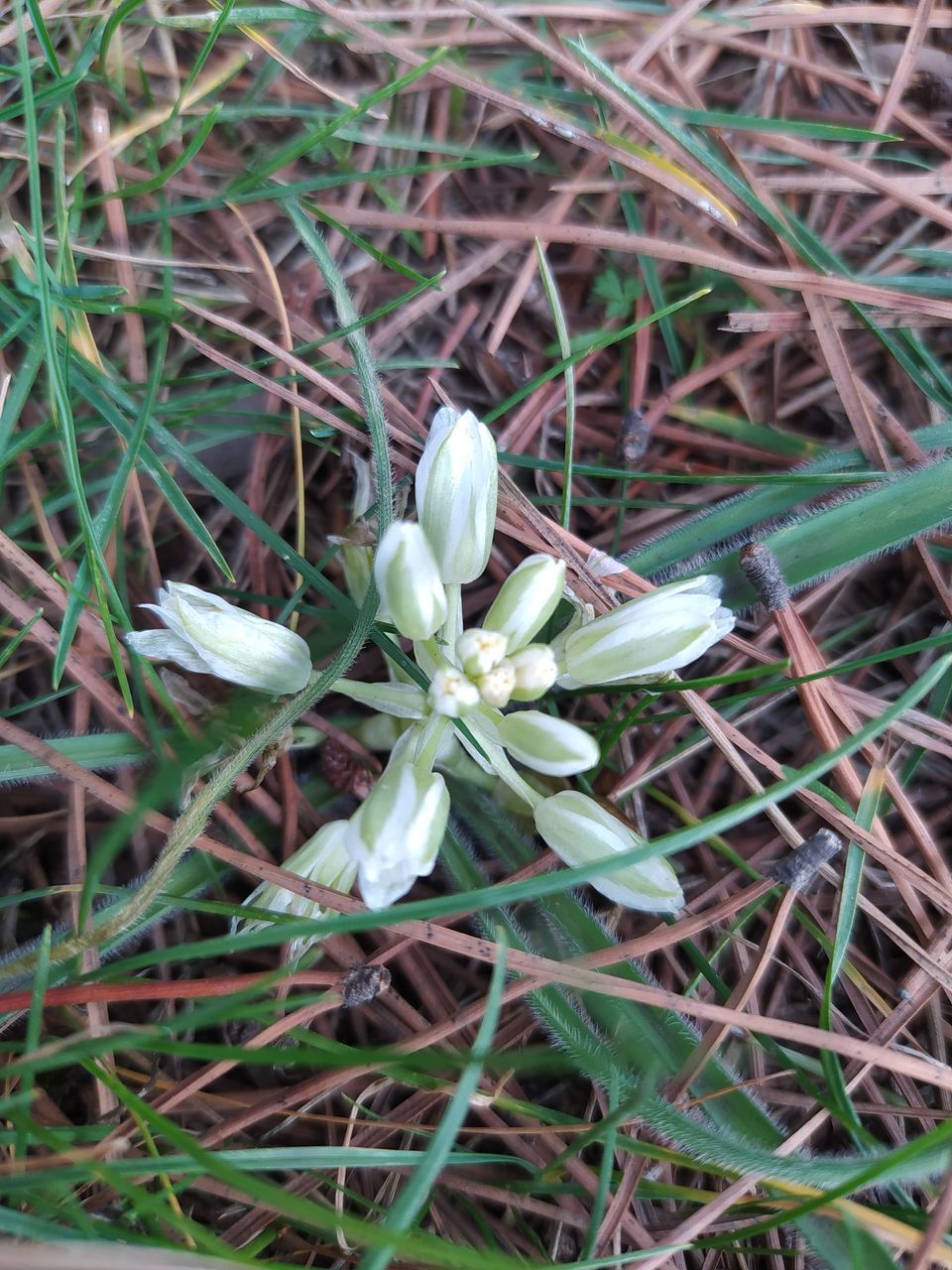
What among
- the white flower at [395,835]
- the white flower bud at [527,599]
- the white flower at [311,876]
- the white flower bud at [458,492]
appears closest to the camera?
the white flower at [395,835]

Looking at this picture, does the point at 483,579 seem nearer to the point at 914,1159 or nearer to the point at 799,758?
the point at 799,758

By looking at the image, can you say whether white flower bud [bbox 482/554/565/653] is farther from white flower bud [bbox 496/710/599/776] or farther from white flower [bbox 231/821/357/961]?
white flower [bbox 231/821/357/961]

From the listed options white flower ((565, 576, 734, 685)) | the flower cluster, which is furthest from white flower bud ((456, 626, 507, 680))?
white flower ((565, 576, 734, 685))

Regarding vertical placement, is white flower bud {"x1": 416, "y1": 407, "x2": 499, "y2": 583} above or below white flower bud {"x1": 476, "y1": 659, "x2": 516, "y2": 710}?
above

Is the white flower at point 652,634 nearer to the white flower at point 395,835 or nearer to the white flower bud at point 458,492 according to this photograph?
the white flower bud at point 458,492

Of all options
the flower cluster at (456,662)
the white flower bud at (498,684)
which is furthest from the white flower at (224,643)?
the white flower bud at (498,684)

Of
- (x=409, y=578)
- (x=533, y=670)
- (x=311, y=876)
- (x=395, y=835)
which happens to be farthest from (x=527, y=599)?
(x=311, y=876)
